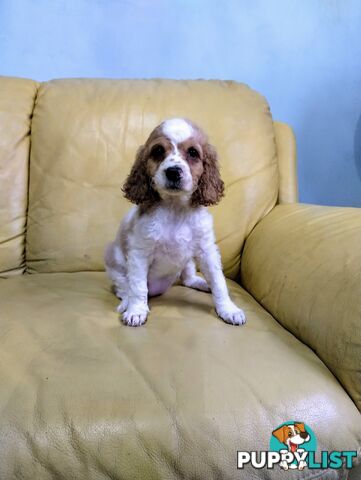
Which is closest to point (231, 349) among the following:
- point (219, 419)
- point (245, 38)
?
point (219, 419)

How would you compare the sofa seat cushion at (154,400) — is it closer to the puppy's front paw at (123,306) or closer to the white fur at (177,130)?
the puppy's front paw at (123,306)

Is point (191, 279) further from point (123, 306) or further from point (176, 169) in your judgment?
point (176, 169)

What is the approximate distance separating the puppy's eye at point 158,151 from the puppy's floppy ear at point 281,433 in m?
0.76

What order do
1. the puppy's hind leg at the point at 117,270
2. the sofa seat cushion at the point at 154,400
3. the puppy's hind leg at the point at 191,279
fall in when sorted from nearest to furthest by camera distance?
the sofa seat cushion at the point at 154,400
the puppy's hind leg at the point at 117,270
the puppy's hind leg at the point at 191,279

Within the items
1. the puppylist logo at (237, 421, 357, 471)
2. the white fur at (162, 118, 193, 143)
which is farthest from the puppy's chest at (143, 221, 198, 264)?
the puppylist logo at (237, 421, 357, 471)

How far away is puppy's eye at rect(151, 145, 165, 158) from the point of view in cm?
110

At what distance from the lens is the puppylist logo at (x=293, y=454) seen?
27.0 inches

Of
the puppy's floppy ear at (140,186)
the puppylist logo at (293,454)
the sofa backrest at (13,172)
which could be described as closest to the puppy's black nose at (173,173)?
the puppy's floppy ear at (140,186)

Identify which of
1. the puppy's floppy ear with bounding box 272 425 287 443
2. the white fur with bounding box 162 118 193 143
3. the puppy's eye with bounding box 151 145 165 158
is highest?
the white fur with bounding box 162 118 193 143

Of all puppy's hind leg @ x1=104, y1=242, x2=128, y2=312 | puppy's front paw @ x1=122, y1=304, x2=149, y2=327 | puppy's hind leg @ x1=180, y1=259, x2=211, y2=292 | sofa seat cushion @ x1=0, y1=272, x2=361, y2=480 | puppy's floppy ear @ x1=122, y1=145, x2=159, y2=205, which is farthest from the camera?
puppy's hind leg @ x1=180, y1=259, x2=211, y2=292

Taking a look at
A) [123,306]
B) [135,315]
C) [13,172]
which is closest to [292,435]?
[135,315]

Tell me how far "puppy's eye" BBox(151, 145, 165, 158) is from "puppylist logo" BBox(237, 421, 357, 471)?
76 cm

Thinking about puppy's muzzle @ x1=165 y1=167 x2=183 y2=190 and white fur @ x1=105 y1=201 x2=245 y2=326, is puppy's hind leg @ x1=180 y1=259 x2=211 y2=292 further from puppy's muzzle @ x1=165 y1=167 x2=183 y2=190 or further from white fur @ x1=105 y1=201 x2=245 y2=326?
puppy's muzzle @ x1=165 y1=167 x2=183 y2=190

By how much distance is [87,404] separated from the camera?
72 centimetres
